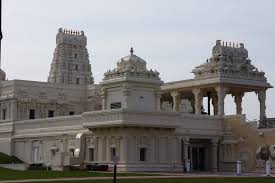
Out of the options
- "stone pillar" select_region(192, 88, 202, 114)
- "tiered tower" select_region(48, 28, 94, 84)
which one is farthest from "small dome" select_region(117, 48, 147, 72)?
"tiered tower" select_region(48, 28, 94, 84)

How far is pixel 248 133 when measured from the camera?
6338 centimetres

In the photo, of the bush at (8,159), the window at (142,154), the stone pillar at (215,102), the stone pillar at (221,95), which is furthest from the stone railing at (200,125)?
the bush at (8,159)

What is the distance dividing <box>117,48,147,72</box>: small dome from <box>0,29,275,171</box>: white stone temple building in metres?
0.11

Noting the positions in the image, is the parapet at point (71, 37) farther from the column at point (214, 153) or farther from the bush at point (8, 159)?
the column at point (214, 153)

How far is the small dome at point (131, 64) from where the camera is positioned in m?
64.1

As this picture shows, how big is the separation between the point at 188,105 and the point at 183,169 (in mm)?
35263

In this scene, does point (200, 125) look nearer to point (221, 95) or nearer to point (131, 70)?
point (221, 95)

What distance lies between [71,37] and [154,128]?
49726 millimetres

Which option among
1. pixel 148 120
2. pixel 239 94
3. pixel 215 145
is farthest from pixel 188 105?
pixel 148 120

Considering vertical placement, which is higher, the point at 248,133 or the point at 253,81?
the point at 253,81

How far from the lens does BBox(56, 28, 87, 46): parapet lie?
104438mm

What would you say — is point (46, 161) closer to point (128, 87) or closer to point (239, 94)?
→ point (128, 87)

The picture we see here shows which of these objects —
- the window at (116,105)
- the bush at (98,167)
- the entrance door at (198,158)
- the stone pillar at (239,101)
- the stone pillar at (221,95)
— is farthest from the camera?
the stone pillar at (239,101)

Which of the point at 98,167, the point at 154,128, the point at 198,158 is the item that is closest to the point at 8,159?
the point at 98,167
